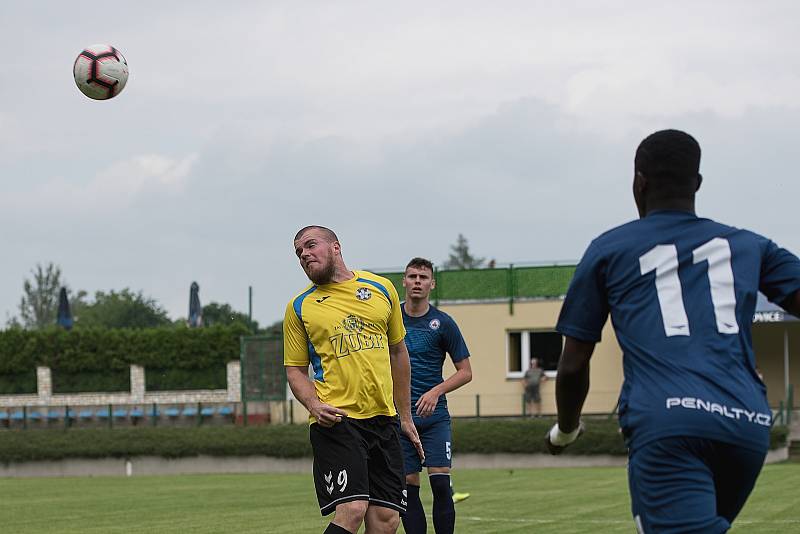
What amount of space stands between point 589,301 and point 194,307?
184 feet

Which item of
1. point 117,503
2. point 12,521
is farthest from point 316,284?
point 117,503

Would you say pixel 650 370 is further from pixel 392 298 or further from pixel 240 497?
Result: pixel 240 497

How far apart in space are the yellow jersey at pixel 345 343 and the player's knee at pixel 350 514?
553mm

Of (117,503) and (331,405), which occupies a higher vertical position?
(331,405)

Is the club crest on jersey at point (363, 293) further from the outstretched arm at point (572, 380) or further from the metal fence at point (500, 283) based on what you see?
the metal fence at point (500, 283)

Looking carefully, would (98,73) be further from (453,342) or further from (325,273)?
(325,273)

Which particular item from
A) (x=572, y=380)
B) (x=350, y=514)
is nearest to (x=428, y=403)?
(x=350, y=514)

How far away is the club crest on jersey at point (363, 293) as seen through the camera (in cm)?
809

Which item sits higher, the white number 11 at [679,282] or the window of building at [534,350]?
the white number 11 at [679,282]

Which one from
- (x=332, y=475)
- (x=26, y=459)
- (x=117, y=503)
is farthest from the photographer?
(x=26, y=459)

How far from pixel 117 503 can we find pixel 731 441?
1711 centimetres

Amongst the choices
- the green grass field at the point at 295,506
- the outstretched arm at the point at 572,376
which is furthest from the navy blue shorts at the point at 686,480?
the green grass field at the point at 295,506

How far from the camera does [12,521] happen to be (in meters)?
16.8

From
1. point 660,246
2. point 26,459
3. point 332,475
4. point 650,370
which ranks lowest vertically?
point 26,459
